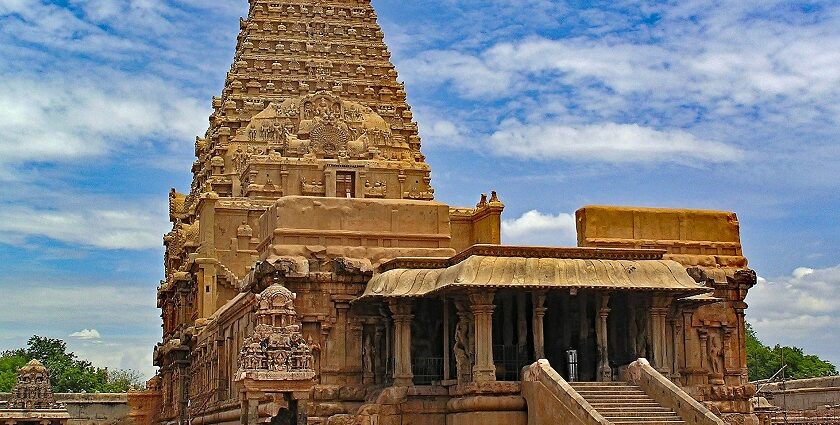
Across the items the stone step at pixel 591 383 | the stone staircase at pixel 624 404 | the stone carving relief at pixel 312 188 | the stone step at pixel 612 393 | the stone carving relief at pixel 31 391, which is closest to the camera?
the stone staircase at pixel 624 404

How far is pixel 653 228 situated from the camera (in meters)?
33.4

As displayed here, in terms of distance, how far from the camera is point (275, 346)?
79.8ft

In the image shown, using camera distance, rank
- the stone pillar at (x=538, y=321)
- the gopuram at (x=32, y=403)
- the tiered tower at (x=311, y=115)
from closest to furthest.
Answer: the stone pillar at (x=538, y=321) → the tiered tower at (x=311, y=115) → the gopuram at (x=32, y=403)

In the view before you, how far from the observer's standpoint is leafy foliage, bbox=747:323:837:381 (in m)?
78.7

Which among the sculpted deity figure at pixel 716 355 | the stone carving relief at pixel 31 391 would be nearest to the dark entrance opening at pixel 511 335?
the sculpted deity figure at pixel 716 355

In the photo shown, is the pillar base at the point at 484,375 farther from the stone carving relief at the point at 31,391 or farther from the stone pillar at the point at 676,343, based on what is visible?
the stone carving relief at the point at 31,391

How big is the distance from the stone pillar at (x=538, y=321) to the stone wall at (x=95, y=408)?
45618 millimetres

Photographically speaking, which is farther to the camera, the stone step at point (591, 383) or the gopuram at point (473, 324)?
the stone step at point (591, 383)

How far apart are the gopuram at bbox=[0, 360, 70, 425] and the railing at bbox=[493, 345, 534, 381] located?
29.6m

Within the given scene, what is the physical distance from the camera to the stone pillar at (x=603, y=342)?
1087 inches

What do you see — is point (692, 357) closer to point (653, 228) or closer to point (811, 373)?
point (653, 228)

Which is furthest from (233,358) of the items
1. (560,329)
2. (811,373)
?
(811,373)

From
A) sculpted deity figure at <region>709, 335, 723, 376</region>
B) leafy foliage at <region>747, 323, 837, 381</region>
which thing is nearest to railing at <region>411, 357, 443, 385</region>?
sculpted deity figure at <region>709, 335, 723, 376</region>

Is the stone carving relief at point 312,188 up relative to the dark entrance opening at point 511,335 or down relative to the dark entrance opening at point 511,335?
up
